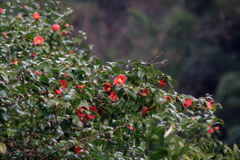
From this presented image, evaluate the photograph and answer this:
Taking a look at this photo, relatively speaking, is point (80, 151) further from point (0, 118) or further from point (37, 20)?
point (37, 20)

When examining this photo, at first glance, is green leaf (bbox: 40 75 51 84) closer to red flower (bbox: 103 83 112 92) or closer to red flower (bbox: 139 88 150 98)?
red flower (bbox: 103 83 112 92)

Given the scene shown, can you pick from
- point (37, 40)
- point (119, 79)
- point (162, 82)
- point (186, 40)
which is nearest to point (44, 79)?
point (119, 79)

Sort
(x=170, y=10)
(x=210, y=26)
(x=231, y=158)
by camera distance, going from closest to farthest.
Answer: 1. (x=231, y=158)
2. (x=210, y=26)
3. (x=170, y=10)

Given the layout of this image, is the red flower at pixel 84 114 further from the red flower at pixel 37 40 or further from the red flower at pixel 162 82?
the red flower at pixel 37 40

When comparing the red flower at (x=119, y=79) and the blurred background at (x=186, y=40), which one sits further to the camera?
the blurred background at (x=186, y=40)

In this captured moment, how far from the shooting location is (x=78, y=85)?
3.60 ft

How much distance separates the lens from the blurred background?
670cm

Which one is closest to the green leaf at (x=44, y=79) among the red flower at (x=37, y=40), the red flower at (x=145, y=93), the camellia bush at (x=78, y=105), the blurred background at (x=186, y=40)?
the camellia bush at (x=78, y=105)

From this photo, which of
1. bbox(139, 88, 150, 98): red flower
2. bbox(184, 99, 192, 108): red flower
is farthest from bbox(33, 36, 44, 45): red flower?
bbox(184, 99, 192, 108): red flower

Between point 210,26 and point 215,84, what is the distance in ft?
5.10

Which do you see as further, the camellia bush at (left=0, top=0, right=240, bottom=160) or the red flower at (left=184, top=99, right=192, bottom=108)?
the red flower at (left=184, top=99, right=192, bottom=108)

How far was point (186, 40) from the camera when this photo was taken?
25.6 feet

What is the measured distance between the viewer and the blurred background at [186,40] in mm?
6703

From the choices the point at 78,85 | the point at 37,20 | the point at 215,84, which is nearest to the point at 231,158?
the point at 78,85
